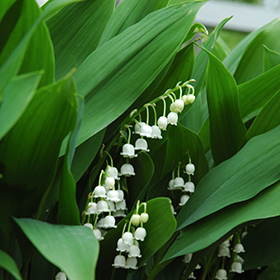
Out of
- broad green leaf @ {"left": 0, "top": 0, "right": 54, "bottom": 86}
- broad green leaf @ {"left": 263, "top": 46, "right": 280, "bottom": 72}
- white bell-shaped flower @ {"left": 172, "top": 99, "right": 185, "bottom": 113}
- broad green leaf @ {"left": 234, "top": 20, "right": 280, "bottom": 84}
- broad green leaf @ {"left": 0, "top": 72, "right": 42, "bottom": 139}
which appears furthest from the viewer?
broad green leaf @ {"left": 234, "top": 20, "right": 280, "bottom": 84}

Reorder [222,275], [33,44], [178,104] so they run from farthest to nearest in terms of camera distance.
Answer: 1. [222,275]
2. [178,104]
3. [33,44]

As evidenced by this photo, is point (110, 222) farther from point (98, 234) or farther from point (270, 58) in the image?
point (270, 58)

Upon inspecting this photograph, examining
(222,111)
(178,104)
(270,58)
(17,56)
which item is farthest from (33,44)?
(270,58)

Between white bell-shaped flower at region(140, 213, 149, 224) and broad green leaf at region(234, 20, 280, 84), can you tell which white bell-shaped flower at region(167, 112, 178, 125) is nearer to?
white bell-shaped flower at region(140, 213, 149, 224)

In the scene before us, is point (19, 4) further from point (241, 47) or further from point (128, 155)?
point (241, 47)

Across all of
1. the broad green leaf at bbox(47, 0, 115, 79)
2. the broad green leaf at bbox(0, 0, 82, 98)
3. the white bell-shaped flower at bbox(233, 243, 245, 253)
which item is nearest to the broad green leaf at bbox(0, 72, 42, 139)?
the broad green leaf at bbox(0, 0, 82, 98)

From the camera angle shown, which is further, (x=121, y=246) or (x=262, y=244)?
(x=262, y=244)

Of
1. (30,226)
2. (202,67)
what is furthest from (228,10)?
(30,226)
